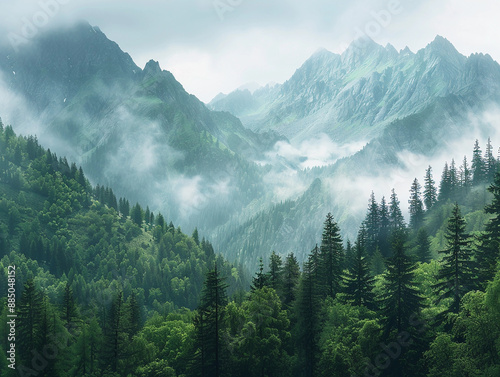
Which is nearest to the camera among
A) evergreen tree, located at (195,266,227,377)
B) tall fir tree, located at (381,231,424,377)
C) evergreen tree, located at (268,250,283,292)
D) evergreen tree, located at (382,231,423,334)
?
tall fir tree, located at (381,231,424,377)

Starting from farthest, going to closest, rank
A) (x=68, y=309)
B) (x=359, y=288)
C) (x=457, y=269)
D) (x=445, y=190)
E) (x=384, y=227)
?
(x=445, y=190) < (x=384, y=227) < (x=68, y=309) < (x=359, y=288) < (x=457, y=269)

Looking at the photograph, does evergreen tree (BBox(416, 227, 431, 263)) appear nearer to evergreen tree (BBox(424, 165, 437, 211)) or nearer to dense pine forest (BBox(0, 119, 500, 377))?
dense pine forest (BBox(0, 119, 500, 377))

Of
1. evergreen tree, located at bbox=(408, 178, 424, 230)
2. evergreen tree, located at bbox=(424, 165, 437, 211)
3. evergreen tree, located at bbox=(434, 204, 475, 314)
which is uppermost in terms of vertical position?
evergreen tree, located at bbox=(424, 165, 437, 211)

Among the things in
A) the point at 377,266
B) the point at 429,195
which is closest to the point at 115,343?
the point at 377,266

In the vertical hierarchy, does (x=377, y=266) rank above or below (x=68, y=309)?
above

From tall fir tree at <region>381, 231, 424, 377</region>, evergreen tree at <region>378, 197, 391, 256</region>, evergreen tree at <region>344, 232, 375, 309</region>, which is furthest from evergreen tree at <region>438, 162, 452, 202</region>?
tall fir tree at <region>381, 231, 424, 377</region>

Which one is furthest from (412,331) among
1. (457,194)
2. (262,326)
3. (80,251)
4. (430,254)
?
(80,251)

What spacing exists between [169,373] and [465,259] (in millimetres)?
35135

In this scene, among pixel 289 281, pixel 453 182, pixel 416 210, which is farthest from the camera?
pixel 453 182

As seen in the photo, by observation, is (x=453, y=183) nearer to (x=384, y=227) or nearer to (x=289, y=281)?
(x=384, y=227)

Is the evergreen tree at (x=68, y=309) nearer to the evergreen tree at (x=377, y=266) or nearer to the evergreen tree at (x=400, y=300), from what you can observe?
the evergreen tree at (x=377, y=266)

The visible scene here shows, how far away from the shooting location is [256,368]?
2223 inches

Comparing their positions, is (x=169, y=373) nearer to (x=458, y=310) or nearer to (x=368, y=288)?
(x=368, y=288)

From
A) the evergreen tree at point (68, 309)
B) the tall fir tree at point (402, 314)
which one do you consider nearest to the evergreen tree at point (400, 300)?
the tall fir tree at point (402, 314)
